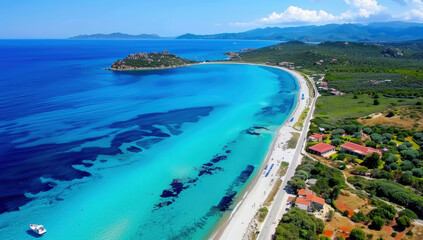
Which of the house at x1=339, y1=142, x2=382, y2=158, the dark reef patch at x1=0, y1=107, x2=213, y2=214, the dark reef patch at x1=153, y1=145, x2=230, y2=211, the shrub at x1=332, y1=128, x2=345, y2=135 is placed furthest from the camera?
the shrub at x1=332, y1=128, x2=345, y2=135

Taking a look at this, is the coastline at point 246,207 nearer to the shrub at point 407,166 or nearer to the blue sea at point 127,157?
the blue sea at point 127,157

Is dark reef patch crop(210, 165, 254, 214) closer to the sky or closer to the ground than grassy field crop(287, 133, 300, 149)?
closer to the ground

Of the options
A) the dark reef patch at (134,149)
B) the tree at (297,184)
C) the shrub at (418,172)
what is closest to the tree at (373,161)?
the shrub at (418,172)

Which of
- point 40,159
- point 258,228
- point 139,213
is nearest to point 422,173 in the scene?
point 258,228

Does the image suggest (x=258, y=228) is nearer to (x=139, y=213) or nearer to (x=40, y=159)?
(x=139, y=213)

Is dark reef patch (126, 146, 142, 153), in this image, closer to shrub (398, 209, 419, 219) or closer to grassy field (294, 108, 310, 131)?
grassy field (294, 108, 310, 131)

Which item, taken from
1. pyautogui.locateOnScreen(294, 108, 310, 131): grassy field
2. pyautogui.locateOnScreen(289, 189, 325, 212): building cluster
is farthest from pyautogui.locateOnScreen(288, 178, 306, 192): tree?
pyautogui.locateOnScreen(294, 108, 310, 131): grassy field

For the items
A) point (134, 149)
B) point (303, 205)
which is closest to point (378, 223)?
point (303, 205)
